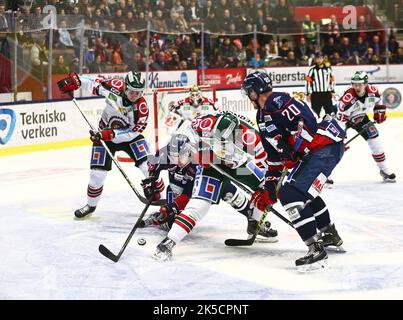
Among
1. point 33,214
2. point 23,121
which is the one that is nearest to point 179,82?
point 23,121

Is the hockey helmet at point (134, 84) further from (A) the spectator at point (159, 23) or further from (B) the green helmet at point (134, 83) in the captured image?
(A) the spectator at point (159, 23)

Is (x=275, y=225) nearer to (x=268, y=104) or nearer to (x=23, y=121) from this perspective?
(x=268, y=104)

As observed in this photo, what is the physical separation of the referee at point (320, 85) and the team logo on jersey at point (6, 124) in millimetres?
4691

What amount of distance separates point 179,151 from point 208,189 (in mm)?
597

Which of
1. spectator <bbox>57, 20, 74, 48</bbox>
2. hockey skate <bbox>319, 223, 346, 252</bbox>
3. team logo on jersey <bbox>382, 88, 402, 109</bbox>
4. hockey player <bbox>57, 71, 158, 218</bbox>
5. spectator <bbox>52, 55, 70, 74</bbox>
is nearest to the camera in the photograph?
hockey skate <bbox>319, 223, 346, 252</bbox>

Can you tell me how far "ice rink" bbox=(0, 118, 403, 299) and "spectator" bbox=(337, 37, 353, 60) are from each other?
7616mm

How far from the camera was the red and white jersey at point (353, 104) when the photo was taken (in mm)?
7473

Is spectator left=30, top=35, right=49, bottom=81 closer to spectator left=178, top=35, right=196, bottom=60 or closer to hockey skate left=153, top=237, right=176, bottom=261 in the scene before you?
spectator left=178, top=35, right=196, bottom=60

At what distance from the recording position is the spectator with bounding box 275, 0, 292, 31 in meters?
14.5

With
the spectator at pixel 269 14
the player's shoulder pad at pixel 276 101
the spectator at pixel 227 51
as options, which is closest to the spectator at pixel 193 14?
the spectator at pixel 227 51

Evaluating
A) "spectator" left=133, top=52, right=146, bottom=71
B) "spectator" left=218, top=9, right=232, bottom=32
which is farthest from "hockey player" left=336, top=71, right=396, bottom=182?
"spectator" left=218, top=9, right=232, bottom=32

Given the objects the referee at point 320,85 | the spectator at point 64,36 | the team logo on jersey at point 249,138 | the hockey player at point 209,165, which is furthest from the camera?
the referee at point 320,85

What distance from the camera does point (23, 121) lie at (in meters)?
9.90
